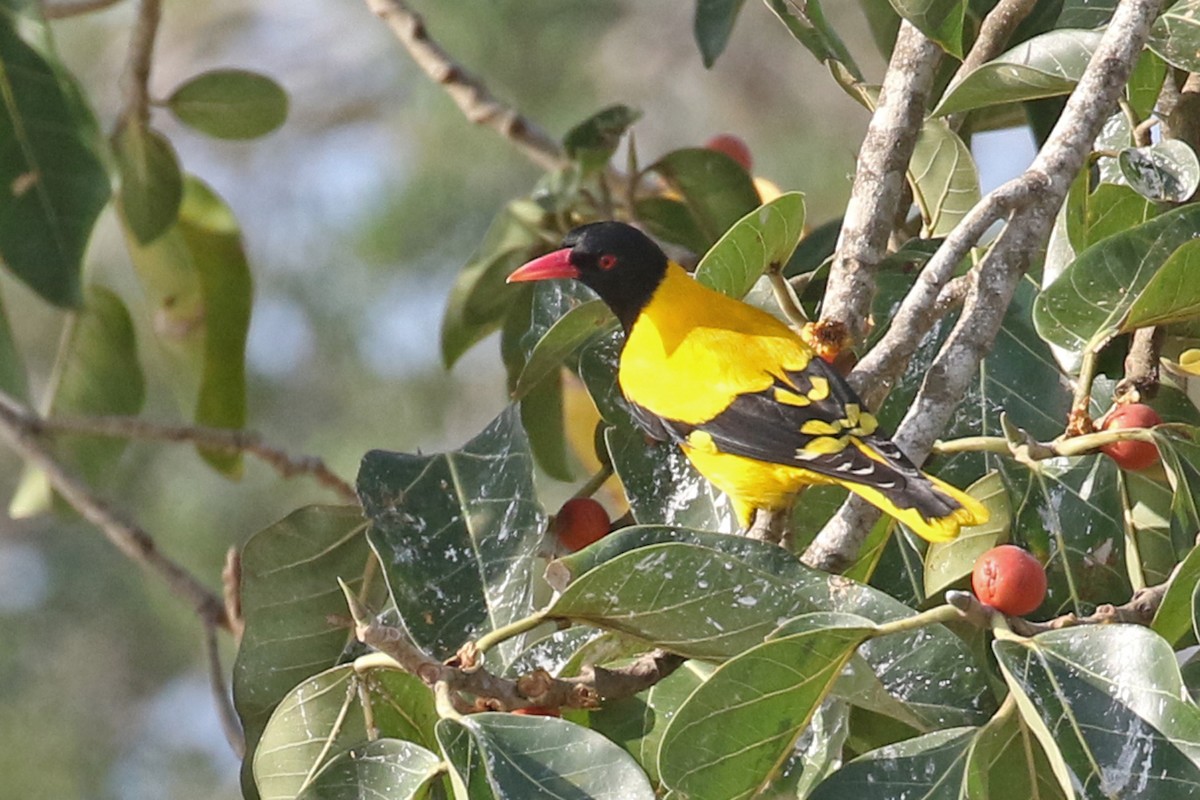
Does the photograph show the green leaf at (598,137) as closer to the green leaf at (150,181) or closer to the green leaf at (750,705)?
the green leaf at (150,181)

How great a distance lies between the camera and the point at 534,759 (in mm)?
1451

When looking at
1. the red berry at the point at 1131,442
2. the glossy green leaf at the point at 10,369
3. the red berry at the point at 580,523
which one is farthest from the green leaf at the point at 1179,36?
the glossy green leaf at the point at 10,369

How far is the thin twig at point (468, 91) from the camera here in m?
3.33

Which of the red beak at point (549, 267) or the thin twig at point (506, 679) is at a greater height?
the thin twig at point (506, 679)

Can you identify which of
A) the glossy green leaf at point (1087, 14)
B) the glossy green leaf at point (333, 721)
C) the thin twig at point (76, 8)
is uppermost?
the glossy green leaf at point (1087, 14)

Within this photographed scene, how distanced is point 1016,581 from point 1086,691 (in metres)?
0.18

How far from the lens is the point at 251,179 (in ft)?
29.1

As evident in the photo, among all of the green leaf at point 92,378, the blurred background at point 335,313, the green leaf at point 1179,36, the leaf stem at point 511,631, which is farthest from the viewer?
the blurred background at point 335,313

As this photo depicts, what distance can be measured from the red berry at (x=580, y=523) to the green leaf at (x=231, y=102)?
170cm

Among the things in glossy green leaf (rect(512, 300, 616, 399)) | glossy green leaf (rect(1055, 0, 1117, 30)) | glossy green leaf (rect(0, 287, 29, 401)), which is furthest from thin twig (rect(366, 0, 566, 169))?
glossy green leaf (rect(1055, 0, 1117, 30))

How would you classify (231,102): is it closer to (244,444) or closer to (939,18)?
(244,444)

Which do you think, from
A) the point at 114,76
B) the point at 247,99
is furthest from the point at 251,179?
the point at 247,99

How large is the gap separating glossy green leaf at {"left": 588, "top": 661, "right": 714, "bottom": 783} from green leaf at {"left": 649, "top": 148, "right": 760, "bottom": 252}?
4.76 feet

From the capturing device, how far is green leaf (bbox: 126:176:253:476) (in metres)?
3.54
